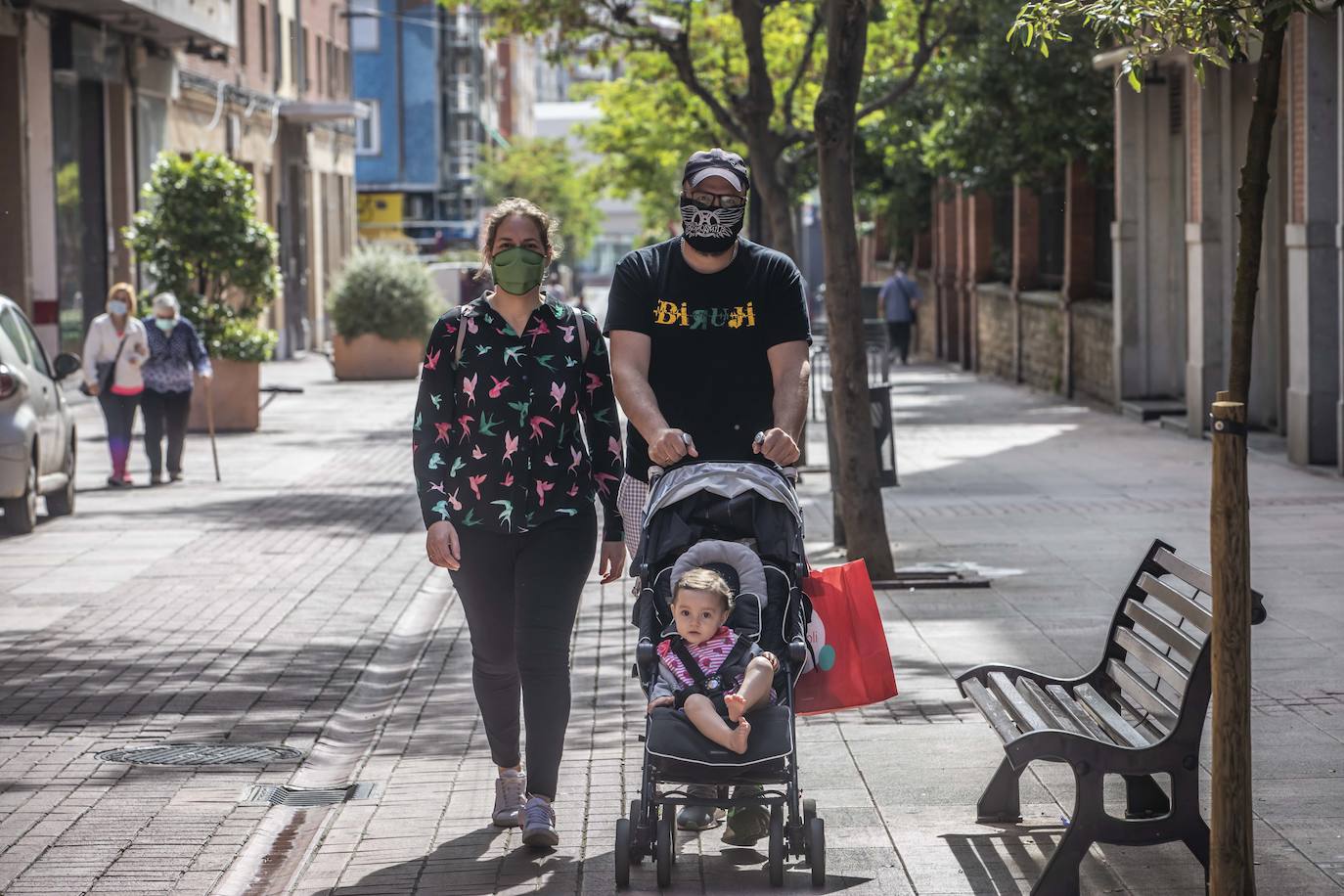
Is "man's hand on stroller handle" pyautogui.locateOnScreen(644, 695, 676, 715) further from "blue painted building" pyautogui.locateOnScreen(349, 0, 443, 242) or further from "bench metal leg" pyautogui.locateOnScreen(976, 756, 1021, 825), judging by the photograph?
"blue painted building" pyautogui.locateOnScreen(349, 0, 443, 242)

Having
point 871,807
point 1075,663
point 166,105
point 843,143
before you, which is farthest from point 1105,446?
point 166,105

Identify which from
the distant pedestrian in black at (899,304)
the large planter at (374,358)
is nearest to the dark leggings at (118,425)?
the large planter at (374,358)

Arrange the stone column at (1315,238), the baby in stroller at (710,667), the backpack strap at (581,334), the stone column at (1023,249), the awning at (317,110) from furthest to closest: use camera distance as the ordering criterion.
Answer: the awning at (317,110) < the stone column at (1023,249) < the stone column at (1315,238) < the backpack strap at (581,334) < the baby in stroller at (710,667)

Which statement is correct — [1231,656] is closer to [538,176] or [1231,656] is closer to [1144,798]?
[1144,798]

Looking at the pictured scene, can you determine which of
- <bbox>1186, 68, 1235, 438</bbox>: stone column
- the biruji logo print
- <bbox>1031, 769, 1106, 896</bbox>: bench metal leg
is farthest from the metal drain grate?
<bbox>1186, 68, 1235, 438</bbox>: stone column

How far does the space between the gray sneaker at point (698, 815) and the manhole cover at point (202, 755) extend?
218cm

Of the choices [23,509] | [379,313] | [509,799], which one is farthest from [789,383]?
[379,313]

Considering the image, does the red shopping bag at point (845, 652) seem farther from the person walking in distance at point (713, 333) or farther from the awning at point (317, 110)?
the awning at point (317, 110)

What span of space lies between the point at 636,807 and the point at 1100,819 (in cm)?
122

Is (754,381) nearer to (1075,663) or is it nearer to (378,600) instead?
(1075,663)

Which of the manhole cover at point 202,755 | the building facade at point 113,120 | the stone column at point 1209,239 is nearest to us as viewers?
the manhole cover at point 202,755

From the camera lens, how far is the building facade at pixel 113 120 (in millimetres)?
27688

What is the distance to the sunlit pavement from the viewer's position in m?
6.00

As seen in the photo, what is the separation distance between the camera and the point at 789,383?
19.2 ft
